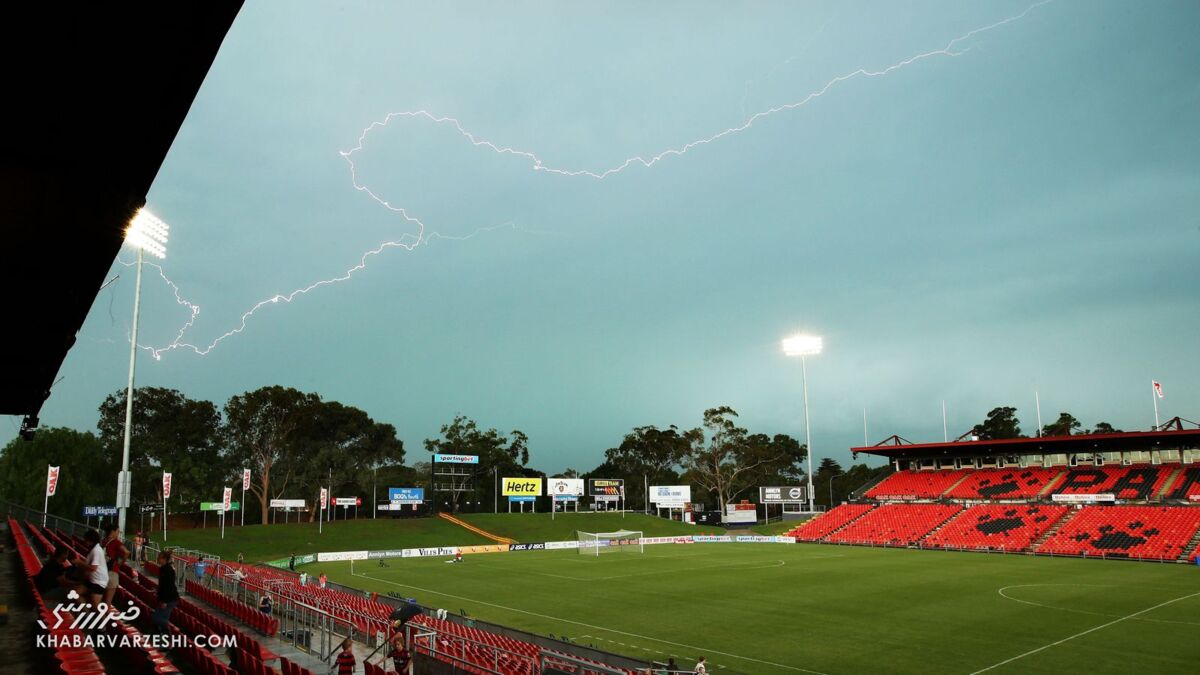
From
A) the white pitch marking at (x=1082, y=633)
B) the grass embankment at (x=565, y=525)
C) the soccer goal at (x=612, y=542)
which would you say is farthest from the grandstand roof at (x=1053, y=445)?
the white pitch marking at (x=1082, y=633)

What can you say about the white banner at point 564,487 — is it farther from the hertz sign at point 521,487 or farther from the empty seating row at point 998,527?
the empty seating row at point 998,527

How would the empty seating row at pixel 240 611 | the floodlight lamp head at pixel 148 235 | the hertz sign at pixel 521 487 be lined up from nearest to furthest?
the empty seating row at pixel 240 611
the floodlight lamp head at pixel 148 235
the hertz sign at pixel 521 487

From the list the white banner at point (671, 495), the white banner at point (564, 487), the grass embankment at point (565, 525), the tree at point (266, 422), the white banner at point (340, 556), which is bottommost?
the grass embankment at point (565, 525)

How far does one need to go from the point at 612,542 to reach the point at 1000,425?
303ft

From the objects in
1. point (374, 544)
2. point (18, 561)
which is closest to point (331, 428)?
point (374, 544)

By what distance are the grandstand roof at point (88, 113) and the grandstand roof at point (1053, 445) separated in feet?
239

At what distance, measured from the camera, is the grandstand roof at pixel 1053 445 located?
60188mm

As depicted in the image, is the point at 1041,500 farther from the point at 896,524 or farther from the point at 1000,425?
the point at 1000,425

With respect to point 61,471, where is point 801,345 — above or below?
above

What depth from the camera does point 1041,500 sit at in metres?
61.7

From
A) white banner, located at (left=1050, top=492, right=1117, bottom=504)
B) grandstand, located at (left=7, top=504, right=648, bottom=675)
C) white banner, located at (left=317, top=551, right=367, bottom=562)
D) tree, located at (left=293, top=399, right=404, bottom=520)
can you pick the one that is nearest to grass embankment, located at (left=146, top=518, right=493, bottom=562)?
white banner, located at (left=317, top=551, right=367, bottom=562)

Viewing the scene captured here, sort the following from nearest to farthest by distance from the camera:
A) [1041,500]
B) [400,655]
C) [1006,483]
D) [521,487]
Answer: [400,655] < [1041,500] < [1006,483] < [521,487]

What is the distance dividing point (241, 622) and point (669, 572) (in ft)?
101

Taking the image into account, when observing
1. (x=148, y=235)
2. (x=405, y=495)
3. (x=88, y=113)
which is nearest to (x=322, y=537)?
(x=405, y=495)
